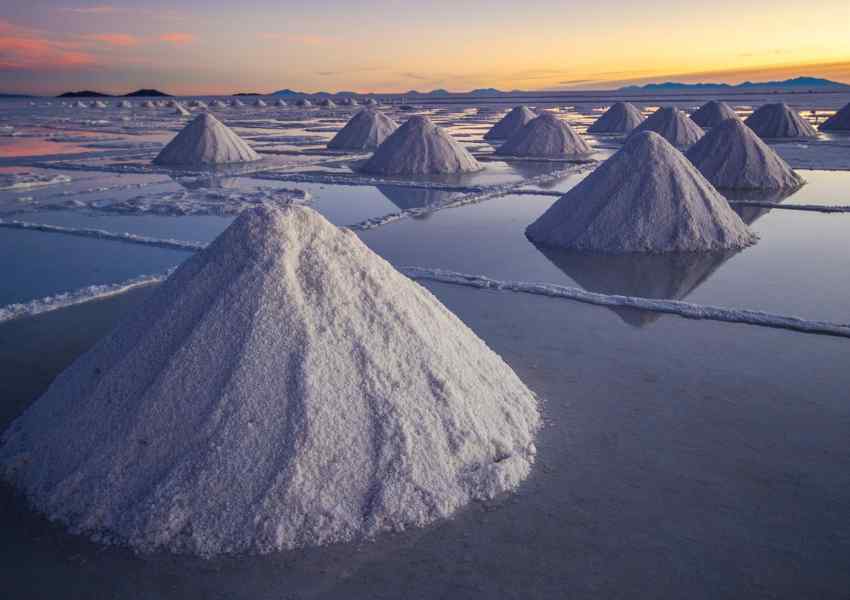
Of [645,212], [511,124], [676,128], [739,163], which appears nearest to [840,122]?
[676,128]

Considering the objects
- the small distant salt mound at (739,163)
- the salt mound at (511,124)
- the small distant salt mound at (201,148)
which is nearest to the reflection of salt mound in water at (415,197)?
the small distant salt mound at (739,163)

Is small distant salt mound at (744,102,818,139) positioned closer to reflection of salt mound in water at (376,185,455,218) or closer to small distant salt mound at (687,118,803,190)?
small distant salt mound at (687,118,803,190)

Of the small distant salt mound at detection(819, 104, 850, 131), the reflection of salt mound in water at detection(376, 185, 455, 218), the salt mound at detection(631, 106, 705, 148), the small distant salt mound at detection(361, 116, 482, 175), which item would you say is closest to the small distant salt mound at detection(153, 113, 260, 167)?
the small distant salt mound at detection(361, 116, 482, 175)

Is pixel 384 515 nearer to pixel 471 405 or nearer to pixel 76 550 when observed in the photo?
pixel 471 405

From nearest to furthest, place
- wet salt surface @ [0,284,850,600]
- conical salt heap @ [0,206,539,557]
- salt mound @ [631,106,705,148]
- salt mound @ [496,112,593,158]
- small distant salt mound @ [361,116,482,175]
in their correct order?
wet salt surface @ [0,284,850,600], conical salt heap @ [0,206,539,557], small distant salt mound @ [361,116,482,175], salt mound @ [496,112,593,158], salt mound @ [631,106,705,148]

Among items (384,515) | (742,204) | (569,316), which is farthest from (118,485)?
(742,204)

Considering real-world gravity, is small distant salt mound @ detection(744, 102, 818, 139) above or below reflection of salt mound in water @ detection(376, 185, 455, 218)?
above

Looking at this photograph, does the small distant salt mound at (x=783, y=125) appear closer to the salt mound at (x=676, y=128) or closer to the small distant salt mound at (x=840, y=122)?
the small distant salt mound at (x=840, y=122)
